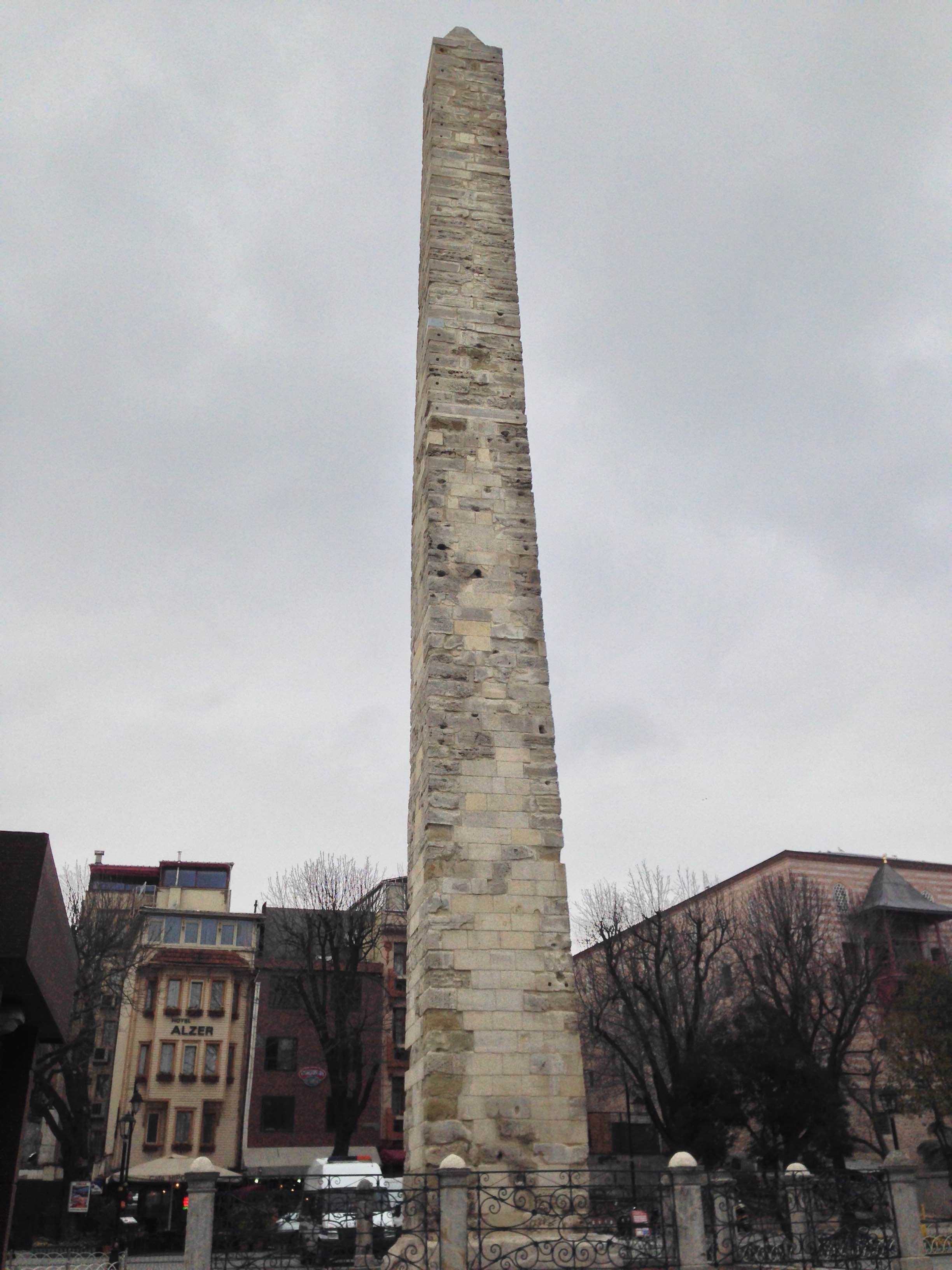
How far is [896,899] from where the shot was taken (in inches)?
1521

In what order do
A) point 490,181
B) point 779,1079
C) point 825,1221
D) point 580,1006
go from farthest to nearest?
point 580,1006, point 779,1079, point 490,181, point 825,1221

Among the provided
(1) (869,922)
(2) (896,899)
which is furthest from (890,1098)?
(2) (896,899)

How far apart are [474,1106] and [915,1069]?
20.3 meters

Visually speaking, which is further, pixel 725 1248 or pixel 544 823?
pixel 544 823

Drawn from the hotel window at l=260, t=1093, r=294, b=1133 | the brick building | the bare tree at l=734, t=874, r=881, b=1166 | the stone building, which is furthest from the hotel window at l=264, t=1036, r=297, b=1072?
the bare tree at l=734, t=874, r=881, b=1166

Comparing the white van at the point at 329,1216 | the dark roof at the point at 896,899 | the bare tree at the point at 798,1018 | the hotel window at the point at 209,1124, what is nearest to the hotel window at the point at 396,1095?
the hotel window at the point at 209,1124

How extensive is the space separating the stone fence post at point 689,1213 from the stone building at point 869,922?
24890mm

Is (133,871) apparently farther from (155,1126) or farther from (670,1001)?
(670,1001)

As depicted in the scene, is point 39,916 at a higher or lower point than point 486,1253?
higher

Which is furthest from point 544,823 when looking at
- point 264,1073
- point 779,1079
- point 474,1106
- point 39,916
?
point 264,1073

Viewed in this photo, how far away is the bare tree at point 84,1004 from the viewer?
86.8 ft

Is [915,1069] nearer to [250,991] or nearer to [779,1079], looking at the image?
[779,1079]

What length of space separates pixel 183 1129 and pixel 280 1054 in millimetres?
4142

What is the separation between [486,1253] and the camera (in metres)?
9.15
